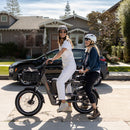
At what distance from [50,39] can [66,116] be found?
22963 mm

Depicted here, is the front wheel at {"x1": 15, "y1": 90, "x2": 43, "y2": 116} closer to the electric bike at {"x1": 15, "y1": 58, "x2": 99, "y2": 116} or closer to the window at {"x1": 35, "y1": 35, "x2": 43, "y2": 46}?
the electric bike at {"x1": 15, "y1": 58, "x2": 99, "y2": 116}

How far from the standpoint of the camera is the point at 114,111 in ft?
17.9

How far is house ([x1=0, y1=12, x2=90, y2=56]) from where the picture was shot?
88.9 ft

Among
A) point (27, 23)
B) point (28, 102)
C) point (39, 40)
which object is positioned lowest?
point (28, 102)

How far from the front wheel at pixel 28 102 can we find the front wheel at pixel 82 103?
850 mm

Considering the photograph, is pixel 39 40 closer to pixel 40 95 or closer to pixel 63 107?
pixel 40 95

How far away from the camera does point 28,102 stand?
496cm

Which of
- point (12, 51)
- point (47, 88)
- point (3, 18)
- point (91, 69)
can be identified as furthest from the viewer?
point (3, 18)

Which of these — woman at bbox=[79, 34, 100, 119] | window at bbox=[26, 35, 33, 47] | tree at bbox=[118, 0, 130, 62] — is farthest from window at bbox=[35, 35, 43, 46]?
woman at bbox=[79, 34, 100, 119]

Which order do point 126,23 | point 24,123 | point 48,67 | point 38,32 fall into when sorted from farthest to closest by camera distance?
1. point 38,32
2. point 126,23
3. point 48,67
4. point 24,123

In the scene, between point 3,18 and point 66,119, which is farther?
point 3,18

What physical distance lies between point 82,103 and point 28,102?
1.29m

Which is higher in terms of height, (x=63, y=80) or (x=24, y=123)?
(x=63, y=80)

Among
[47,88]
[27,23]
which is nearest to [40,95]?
[47,88]
